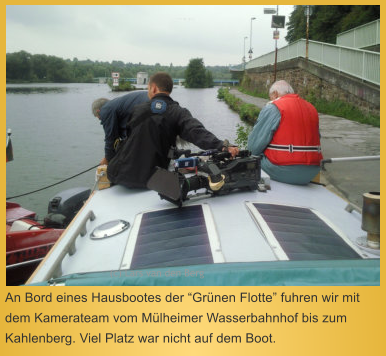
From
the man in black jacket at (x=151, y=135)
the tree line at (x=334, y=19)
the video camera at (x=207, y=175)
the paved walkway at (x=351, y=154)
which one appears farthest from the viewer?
the tree line at (x=334, y=19)

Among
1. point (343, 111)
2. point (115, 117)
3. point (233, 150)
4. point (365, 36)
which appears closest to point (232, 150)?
point (233, 150)

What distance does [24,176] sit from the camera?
15.3 m

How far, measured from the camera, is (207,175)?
2814 millimetres

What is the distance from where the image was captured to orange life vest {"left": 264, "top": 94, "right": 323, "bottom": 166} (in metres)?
3.53

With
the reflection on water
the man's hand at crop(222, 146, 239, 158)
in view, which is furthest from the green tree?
the man's hand at crop(222, 146, 239, 158)

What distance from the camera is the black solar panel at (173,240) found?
218 cm

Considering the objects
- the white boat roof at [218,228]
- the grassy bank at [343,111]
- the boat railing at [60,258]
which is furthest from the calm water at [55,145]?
the boat railing at [60,258]

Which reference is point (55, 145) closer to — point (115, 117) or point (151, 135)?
point (115, 117)

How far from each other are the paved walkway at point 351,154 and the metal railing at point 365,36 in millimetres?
5605

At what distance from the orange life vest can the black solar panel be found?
123 centimetres

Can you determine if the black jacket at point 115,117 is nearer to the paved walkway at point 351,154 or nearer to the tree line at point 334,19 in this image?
the paved walkway at point 351,154

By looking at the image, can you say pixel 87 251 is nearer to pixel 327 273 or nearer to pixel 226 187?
pixel 226 187

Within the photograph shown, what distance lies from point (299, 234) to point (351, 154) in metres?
6.83

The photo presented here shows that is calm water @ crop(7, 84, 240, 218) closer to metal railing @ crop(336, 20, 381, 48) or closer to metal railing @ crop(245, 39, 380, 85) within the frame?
metal railing @ crop(245, 39, 380, 85)
